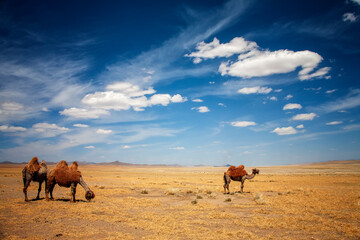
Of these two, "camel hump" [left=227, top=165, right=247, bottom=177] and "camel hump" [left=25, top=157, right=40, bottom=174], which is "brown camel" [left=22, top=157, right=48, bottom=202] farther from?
"camel hump" [left=227, top=165, right=247, bottom=177]

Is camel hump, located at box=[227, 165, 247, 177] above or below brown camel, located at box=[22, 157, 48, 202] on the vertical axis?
below

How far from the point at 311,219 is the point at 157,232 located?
783 cm

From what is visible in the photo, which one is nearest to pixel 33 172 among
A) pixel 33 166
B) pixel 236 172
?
pixel 33 166

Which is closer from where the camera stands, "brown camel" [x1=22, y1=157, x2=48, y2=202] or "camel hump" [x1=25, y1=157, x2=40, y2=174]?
"brown camel" [x1=22, y1=157, x2=48, y2=202]

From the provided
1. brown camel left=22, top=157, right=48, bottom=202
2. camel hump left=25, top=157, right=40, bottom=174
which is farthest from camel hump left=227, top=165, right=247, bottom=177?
camel hump left=25, top=157, right=40, bottom=174

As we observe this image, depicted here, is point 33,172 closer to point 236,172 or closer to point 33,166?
point 33,166

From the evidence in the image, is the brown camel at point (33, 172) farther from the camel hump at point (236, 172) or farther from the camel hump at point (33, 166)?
the camel hump at point (236, 172)

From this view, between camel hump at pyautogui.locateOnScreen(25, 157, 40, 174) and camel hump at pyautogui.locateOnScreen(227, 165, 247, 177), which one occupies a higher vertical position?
camel hump at pyautogui.locateOnScreen(25, 157, 40, 174)

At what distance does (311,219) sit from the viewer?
10594 millimetres

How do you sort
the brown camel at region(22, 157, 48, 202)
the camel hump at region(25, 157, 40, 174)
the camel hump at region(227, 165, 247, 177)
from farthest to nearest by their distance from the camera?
the camel hump at region(227, 165, 247, 177)
the camel hump at region(25, 157, 40, 174)
the brown camel at region(22, 157, 48, 202)

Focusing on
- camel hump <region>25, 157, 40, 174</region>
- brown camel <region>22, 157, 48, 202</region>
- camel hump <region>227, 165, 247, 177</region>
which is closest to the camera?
brown camel <region>22, 157, 48, 202</region>

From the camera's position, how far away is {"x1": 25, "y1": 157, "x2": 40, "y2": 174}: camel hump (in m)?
13.5

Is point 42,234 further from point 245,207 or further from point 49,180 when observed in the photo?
point 245,207

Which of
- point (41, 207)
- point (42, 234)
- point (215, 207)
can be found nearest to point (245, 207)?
point (215, 207)
